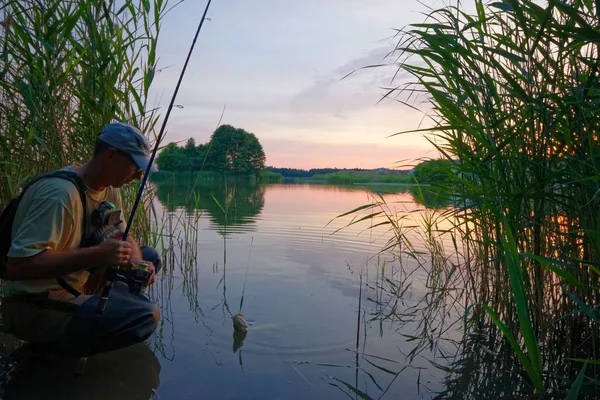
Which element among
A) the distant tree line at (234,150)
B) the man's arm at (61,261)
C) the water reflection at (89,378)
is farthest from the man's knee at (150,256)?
the distant tree line at (234,150)

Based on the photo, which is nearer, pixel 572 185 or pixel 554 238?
pixel 572 185

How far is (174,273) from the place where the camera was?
5.51 metres

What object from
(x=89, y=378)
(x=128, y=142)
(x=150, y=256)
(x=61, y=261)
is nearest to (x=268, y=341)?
(x=150, y=256)

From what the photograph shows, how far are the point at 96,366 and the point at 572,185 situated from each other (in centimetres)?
300

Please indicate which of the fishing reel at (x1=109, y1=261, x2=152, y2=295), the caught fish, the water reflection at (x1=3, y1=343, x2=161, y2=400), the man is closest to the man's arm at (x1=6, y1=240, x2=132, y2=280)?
the man

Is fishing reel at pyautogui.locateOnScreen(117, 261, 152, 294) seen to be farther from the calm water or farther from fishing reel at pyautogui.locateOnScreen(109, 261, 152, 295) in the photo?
the calm water

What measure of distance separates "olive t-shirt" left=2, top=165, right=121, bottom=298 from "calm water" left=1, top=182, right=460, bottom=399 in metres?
0.55

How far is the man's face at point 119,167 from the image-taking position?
2656mm

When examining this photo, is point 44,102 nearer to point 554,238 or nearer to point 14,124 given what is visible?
point 14,124

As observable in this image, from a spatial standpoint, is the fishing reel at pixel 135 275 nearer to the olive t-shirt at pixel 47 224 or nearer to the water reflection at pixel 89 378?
the olive t-shirt at pixel 47 224

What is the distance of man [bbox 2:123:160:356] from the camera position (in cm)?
235

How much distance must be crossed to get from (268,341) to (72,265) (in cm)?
162

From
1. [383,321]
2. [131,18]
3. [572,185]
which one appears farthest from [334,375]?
[131,18]

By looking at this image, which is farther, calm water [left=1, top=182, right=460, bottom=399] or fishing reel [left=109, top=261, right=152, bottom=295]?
fishing reel [left=109, top=261, right=152, bottom=295]
